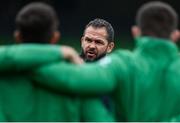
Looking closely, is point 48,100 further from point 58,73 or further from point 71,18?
point 71,18

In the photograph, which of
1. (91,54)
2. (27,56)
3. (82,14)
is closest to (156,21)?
(27,56)

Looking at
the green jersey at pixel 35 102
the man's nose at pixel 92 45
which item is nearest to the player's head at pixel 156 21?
the green jersey at pixel 35 102

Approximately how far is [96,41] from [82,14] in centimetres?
1072

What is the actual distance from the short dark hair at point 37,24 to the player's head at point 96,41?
6.00 ft

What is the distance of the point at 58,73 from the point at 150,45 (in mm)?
449

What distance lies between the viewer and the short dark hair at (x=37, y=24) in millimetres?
4020

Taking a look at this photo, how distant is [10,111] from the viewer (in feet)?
13.5

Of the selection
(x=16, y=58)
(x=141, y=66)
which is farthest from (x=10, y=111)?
(x=141, y=66)

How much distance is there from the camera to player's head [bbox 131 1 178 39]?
4.07m

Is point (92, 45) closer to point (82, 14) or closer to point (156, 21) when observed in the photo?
point (156, 21)

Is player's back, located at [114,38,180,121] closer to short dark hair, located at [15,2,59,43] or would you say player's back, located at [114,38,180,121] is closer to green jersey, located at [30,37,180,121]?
green jersey, located at [30,37,180,121]

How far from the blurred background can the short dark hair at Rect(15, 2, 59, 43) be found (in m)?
12.1

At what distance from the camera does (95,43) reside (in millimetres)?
6125

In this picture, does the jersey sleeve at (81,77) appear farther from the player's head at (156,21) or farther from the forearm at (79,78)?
the player's head at (156,21)
